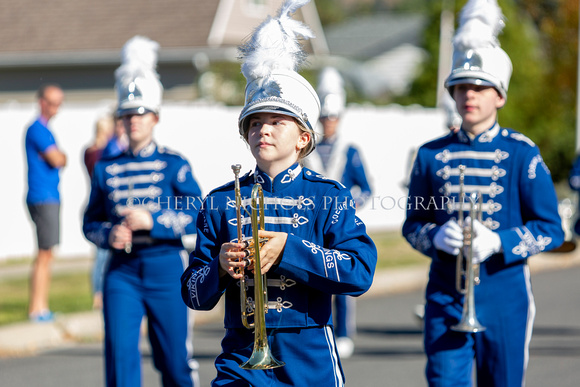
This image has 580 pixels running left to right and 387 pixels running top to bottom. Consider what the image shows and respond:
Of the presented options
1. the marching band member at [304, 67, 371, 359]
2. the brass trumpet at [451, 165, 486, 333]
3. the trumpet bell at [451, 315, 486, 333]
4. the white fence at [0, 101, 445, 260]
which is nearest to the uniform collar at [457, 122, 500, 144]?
the brass trumpet at [451, 165, 486, 333]

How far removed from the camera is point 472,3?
539 cm

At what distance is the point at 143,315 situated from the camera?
5.82m

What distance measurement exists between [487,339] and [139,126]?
252 cm

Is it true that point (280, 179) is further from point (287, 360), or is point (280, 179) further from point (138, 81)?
point (138, 81)

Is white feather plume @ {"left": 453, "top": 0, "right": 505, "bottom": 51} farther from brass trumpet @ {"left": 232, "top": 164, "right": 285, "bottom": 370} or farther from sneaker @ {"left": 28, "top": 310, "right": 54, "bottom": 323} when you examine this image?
sneaker @ {"left": 28, "top": 310, "right": 54, "bottom": 323}

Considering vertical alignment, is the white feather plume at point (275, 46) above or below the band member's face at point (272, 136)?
above

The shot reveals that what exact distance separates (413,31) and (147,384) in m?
60.0

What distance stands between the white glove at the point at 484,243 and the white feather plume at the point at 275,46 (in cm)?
149

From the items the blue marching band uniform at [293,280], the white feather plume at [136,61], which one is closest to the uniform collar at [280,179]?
the blue marching band uniform at [293,280]

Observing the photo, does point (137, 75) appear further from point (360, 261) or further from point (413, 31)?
point (413, 31)

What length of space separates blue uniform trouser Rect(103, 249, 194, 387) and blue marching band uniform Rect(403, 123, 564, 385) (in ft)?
5.04

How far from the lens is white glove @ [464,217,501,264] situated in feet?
15.8

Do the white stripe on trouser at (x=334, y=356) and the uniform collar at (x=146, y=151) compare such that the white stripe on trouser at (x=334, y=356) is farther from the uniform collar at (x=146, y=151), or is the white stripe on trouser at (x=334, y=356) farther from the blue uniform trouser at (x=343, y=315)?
the blue uniform trouser at (x=343, y=315)

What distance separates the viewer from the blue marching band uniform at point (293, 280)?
12.0ft
